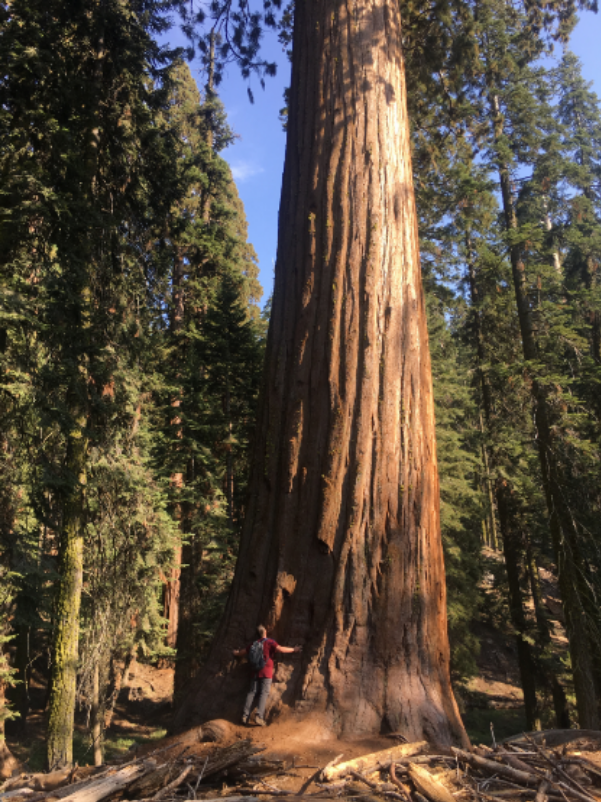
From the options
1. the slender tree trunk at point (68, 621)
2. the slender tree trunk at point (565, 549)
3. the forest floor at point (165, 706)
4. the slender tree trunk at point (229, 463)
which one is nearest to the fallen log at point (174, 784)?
the slender tree trunk at point (68, 621)

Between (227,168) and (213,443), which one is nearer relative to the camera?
(213,443)

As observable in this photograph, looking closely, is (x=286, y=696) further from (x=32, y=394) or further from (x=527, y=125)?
(x=527, y=125)

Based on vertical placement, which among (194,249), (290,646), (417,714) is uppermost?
(194,249)

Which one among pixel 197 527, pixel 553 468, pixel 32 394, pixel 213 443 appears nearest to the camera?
pixel 32 394

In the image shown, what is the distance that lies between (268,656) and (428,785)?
1170mm

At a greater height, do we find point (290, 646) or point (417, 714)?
point (290, 646)

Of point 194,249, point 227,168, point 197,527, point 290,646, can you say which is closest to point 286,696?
point 290,646

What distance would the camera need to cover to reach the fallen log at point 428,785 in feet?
7.99

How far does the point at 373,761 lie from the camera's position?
8.99ft

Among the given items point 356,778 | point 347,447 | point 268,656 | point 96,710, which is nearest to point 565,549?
point 347,447

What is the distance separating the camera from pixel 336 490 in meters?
3.59

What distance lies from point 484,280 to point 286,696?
1472cm

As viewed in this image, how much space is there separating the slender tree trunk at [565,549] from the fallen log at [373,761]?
26.7 ft

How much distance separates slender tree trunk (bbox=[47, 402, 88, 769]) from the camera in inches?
315
